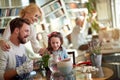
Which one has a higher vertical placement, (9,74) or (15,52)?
(15,52)

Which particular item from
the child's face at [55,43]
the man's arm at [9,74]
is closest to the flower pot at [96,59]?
the child's face at [55,43]

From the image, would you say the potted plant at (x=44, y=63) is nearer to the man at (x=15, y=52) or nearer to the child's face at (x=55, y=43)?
the man at (x=15, y=52)

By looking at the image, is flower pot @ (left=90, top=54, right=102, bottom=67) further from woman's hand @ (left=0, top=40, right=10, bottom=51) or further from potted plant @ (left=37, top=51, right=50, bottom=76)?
woman's hand @ (left=0, top=40, right=10, bottom=51)

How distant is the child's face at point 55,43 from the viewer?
Result: 2195 millimetres

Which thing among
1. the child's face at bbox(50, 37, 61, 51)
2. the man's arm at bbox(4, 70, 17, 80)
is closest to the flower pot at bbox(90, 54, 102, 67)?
the child's face at bbox(50, 37, 61, 51)

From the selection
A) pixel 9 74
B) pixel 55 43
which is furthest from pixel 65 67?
pixel 55 43

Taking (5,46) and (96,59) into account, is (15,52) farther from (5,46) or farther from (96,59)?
(96,59)

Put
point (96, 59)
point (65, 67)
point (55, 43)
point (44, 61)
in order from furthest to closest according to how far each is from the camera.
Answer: point (55, 43), point (96, 59), point (44, 61), point (65, 67)

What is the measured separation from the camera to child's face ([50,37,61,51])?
7.20 ft

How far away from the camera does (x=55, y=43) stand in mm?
2201

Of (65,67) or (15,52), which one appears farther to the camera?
(15,52)

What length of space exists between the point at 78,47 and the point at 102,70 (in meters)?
2.46

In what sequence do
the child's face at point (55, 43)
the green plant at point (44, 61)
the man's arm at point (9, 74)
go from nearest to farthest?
the man's arm at point (9, 74) → the green plant at point (44, 61) → the child's face at point (55, 43)

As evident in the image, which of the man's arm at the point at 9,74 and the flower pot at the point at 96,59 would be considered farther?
the flower pot at the point at 96,59
